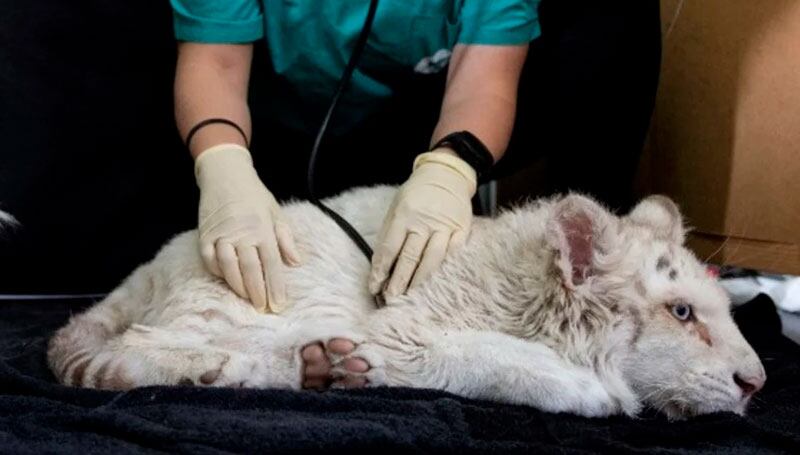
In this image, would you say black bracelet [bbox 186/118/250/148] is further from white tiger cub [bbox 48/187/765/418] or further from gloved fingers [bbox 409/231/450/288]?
gloved fingers [bbox 409/231/450/288]

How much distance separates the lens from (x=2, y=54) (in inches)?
75.5

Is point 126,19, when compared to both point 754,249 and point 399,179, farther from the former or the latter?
point 754,249

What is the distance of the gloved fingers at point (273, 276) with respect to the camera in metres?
1.47

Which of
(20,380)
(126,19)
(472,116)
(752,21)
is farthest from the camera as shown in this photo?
(126,19)

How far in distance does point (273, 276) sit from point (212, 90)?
0.50 meters

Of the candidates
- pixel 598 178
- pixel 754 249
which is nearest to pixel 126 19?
pixel 598 178

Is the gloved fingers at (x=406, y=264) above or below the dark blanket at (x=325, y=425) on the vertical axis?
above

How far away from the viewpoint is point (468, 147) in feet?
5.43

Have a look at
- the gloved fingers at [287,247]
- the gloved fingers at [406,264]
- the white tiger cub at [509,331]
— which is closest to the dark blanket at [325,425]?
the white tiger cub at [509,331]

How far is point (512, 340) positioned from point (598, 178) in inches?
34.6

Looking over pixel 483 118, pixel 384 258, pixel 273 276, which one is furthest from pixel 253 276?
pixel 483 118

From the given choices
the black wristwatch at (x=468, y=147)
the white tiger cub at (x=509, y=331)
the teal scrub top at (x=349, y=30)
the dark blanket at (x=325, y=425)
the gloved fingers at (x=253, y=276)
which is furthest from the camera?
the teal scrub top at (x=349, y=30)

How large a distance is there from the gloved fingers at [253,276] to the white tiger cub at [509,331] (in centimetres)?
2

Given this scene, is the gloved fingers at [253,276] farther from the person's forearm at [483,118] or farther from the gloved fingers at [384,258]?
the person's forearm at [483,118]
